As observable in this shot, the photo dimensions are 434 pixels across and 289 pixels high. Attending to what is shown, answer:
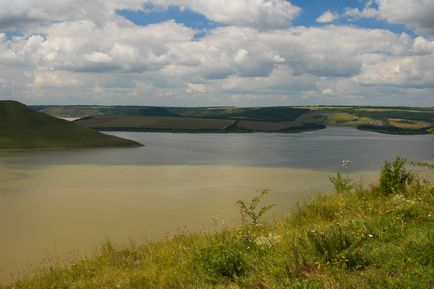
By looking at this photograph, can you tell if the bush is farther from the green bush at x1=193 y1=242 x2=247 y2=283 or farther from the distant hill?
the distant hill

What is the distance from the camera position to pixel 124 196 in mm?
29672

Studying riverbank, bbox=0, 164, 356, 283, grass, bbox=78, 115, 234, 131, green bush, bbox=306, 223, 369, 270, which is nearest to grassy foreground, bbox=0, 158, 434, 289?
green bush, bbox=306, 223, 369, 270

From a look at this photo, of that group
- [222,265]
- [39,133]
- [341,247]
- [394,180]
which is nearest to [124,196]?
[394,180]

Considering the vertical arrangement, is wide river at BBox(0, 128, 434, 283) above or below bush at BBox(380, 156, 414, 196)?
below

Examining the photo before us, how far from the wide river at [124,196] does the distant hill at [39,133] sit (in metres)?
26.2

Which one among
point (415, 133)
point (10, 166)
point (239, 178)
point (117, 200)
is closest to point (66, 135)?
point (10, 166)

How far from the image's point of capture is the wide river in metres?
17.3

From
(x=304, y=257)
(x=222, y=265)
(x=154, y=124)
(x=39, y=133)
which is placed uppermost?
(x=304, y=257)

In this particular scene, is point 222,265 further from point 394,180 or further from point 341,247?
point 394,180

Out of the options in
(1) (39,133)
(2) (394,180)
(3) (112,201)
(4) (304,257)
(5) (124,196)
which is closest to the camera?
(4) (304,257)

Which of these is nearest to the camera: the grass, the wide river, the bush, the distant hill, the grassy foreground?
the grassy foreground

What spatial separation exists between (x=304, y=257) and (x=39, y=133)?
289 feet

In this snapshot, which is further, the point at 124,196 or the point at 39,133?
the point at 39,133

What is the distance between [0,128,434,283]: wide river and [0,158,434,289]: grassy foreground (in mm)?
3692
